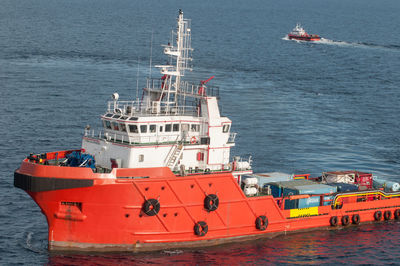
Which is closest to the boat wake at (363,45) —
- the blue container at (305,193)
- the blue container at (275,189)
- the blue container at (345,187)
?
the blue container at (345,187)

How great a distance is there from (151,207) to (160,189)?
3.13 ft

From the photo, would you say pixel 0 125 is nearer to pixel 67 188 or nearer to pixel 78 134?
pixel 78 134

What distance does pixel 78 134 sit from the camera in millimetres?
52812

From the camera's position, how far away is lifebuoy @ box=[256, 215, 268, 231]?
34562mm

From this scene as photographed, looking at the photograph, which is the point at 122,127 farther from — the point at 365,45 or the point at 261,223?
the point at 365,45

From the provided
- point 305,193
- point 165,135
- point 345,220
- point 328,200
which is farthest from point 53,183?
point 345,220

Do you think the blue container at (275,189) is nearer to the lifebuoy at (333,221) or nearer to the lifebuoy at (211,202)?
the lifebuoy at (333,221)

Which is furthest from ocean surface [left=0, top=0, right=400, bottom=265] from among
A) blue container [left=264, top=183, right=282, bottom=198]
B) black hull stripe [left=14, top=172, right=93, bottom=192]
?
black hull stripe [left=14, top=172, right=93, bottom=192]

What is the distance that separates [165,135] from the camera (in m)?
33.2

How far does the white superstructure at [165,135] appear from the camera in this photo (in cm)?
3225

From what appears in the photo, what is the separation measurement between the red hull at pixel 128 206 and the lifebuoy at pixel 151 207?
0.20m

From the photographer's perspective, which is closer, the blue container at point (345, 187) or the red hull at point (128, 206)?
the red hull at point (128, 206)

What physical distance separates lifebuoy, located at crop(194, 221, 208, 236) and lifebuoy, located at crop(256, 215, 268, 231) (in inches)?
128

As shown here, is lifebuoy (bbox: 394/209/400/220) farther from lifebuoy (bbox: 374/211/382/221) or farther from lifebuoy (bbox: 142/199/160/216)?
lifebuoy (bbox: 142/199/160/216)
